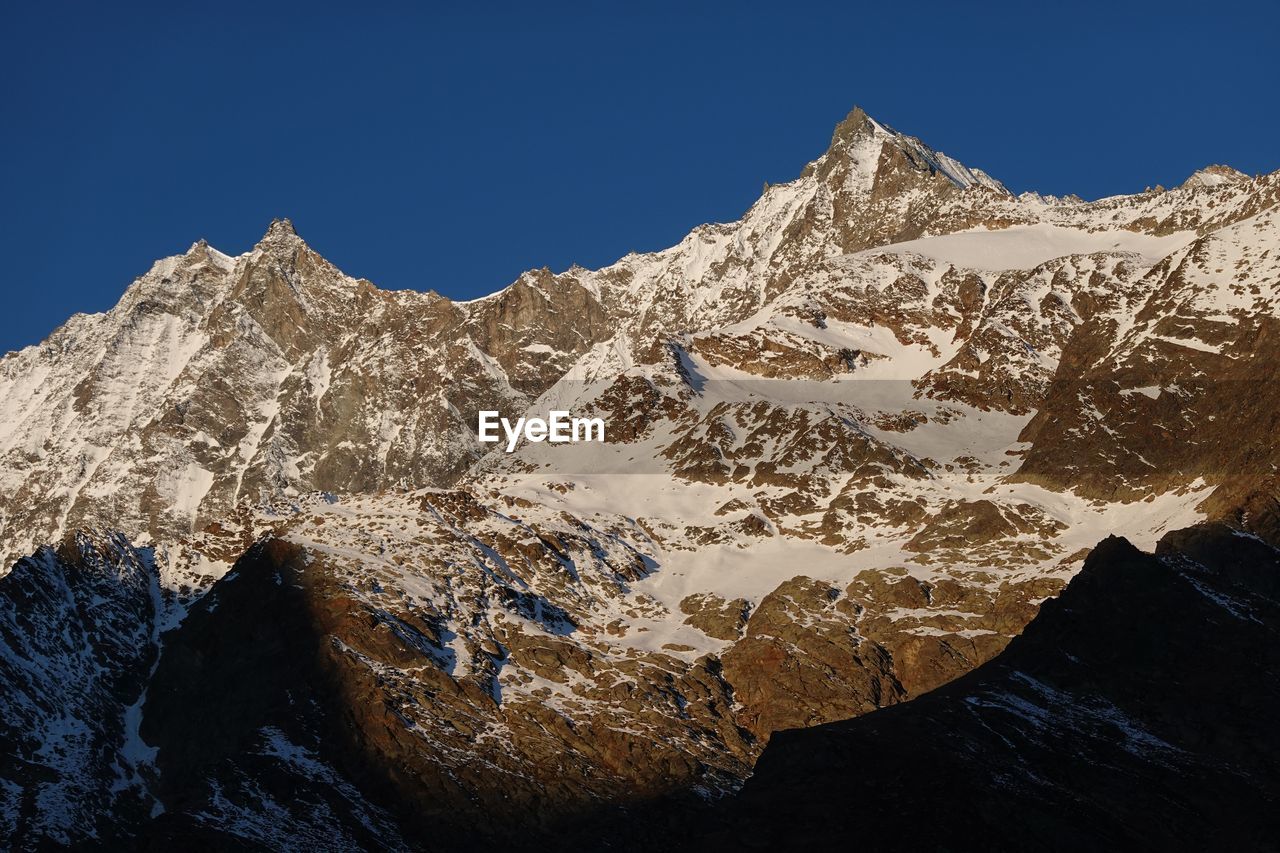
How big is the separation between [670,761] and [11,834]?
53363 millimetres

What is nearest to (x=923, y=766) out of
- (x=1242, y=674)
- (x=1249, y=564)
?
(x=1242, y=674)

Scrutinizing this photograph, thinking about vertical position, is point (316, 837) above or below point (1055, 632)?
below

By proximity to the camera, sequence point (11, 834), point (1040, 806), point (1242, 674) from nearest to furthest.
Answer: point (1040, 806) → point (1242, 674) → point (11, 834)

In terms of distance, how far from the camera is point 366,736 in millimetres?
197625

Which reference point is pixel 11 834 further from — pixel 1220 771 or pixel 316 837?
pixel 1220 771

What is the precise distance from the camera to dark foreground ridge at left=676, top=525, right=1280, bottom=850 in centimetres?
13562

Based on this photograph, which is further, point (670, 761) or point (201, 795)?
point (670, 761)

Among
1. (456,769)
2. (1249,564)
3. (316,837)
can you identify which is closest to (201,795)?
(316,837)

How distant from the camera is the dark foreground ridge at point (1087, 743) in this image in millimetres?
135625

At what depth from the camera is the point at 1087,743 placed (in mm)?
158375

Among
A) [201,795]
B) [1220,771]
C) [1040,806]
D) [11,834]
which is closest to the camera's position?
[1040,806]

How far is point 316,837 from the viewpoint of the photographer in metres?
181

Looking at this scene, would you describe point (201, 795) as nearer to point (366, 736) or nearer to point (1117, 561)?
point (366, 736)

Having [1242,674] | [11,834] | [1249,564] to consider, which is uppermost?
[1249,564]
